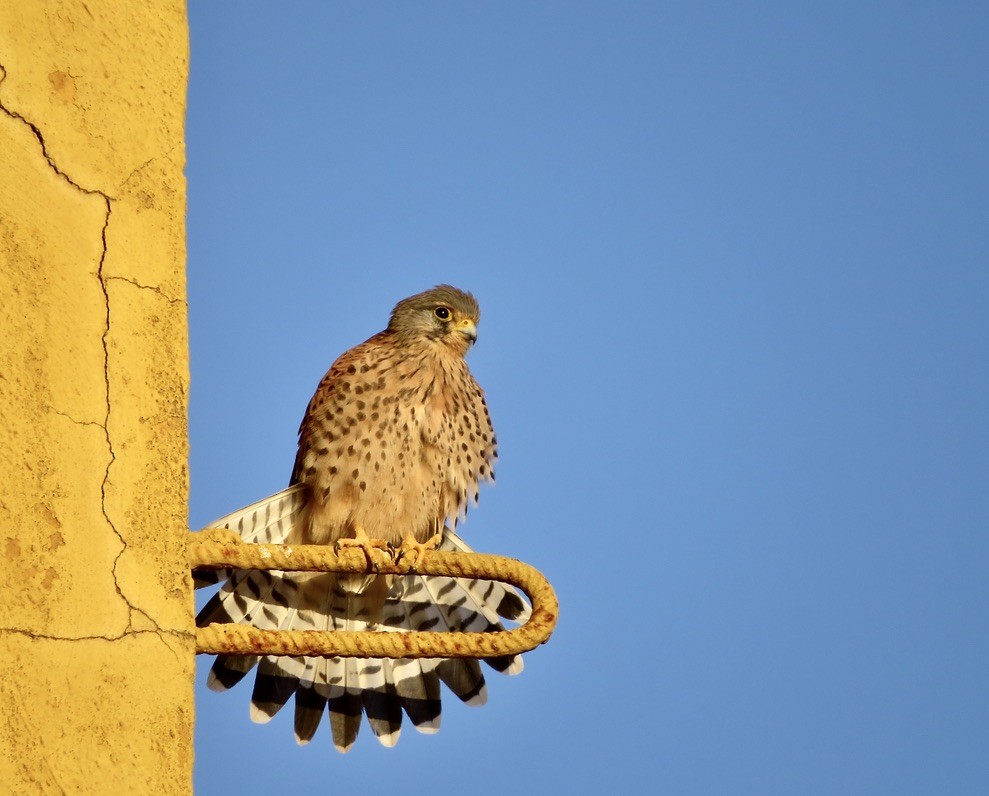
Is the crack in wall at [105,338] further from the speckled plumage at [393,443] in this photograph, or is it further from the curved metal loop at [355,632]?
the speckled plumage at [393,443]

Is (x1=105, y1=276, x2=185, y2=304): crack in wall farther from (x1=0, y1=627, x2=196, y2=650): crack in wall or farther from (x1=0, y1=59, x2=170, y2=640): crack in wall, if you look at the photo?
(x1=0, y1=627, x2=196, y2=650): crack in wall

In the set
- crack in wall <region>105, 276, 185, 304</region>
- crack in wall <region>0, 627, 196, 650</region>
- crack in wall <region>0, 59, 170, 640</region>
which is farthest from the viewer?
crack in wall <region>105, 276, 185, 304</region>

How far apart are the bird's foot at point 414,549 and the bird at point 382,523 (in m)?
0.01

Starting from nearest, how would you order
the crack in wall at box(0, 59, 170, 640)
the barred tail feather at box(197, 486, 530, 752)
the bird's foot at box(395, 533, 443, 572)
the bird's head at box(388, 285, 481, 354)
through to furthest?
the crack in wall at box(0, 59, 170, 640), the bird's foot at box(395, 533, 443, 572), the barred tail feather at box(197, 486, 530, 752), the bird's head at box(388, 285, 481, 354)

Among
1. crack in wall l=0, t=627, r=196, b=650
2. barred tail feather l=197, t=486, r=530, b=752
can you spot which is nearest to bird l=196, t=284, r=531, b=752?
barred tail feather l=197, t=486, r=530, b=752

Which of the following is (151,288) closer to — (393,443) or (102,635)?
(102,635)

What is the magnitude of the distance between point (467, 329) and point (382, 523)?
846 mm

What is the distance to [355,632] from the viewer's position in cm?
218

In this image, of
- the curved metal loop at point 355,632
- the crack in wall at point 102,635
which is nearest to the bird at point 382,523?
the curved metal loop at point 355,632

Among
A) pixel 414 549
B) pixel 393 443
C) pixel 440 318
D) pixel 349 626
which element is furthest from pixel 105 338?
pixel 440 318

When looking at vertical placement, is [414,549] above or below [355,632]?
above

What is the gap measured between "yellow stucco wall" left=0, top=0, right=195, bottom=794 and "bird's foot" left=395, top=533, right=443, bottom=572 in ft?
1.75

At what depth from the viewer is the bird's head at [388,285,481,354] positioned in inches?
172

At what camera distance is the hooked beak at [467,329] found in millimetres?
4449
